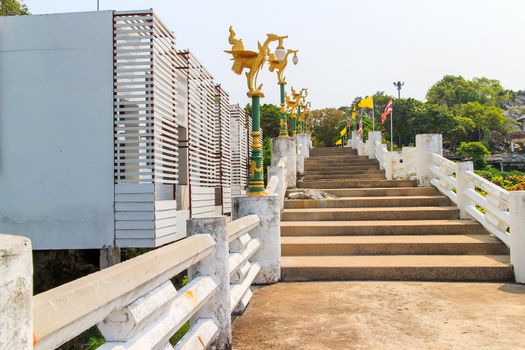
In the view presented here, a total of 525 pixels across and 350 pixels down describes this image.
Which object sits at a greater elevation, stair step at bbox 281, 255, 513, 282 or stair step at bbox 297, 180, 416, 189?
stair step at bbox 297, 180, 416, 189

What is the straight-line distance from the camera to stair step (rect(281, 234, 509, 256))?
761 centimetres

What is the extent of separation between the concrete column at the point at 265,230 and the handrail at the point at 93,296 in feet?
12.0

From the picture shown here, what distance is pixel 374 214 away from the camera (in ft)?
31.4

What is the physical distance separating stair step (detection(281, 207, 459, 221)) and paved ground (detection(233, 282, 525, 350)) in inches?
126

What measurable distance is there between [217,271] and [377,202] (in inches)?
290

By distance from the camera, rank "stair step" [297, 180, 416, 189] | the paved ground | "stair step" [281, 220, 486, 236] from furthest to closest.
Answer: "stair step" [297, 180, 416, 189] < "stair step" [281, 220, 486, 236] < the paved ground

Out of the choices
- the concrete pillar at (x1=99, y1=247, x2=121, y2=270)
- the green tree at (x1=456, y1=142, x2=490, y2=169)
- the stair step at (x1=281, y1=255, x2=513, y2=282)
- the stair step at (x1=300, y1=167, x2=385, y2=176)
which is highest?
the green tree at (x1=456, y1=142, x2=490, y2=169)

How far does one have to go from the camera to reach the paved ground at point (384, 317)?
4102 millimetres

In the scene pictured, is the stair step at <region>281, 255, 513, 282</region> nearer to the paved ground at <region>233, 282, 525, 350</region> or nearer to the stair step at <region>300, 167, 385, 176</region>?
the paved ground at <region>233, 282, 525, 350</region>

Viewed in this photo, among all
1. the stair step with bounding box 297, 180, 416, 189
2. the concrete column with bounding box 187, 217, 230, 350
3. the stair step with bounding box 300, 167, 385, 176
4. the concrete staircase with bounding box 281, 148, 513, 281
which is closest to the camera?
the concrete column with bounding box 187, 217, 230, 350

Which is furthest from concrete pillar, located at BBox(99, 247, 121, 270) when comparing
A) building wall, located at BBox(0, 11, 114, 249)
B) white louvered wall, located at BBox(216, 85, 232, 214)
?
white louvered wall, located at BBox(216, 85, 232, 214)

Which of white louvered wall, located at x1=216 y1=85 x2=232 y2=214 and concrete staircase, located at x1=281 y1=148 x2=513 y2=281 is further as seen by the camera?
white louvered wall, located at x1=216 y1=85 x2=232 y2=214

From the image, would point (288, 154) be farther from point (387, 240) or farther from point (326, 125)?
point (326, 125)

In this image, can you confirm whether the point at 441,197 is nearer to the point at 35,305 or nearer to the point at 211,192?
the point at 211,192
